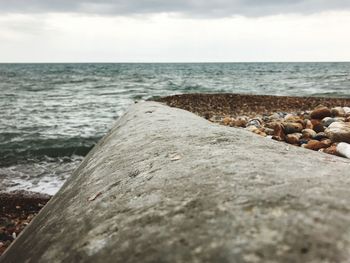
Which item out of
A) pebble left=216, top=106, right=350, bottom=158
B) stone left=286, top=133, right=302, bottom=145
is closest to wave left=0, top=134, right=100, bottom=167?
pebble left=216, top=106, right=350, bottom=158

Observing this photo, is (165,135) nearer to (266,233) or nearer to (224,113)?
(266,233)

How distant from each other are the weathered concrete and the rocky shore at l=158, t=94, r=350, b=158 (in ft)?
7.94

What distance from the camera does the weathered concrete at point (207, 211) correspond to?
Result: 0.77 meters

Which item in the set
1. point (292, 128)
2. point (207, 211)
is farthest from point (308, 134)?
point (207, 211)

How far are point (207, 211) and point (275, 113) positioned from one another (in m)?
6.98

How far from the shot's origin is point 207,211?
3.20 feet

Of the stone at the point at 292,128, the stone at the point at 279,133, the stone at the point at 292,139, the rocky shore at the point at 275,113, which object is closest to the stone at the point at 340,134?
the rocky shore at the point at 275,113

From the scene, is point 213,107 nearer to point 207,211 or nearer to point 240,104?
point 240,104

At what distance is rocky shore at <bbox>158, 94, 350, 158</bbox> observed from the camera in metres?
4.43

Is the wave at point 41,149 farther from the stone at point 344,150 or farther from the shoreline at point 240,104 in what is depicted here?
the stone at point 344,150

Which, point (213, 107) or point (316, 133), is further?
point (213, 107)

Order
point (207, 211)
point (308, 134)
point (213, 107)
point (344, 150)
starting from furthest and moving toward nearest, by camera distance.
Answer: point (213, 107), point (308, 134), point (344, 150), point (207, 211)

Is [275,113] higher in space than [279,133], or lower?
lower

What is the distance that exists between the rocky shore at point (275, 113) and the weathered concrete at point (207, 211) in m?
2.42
